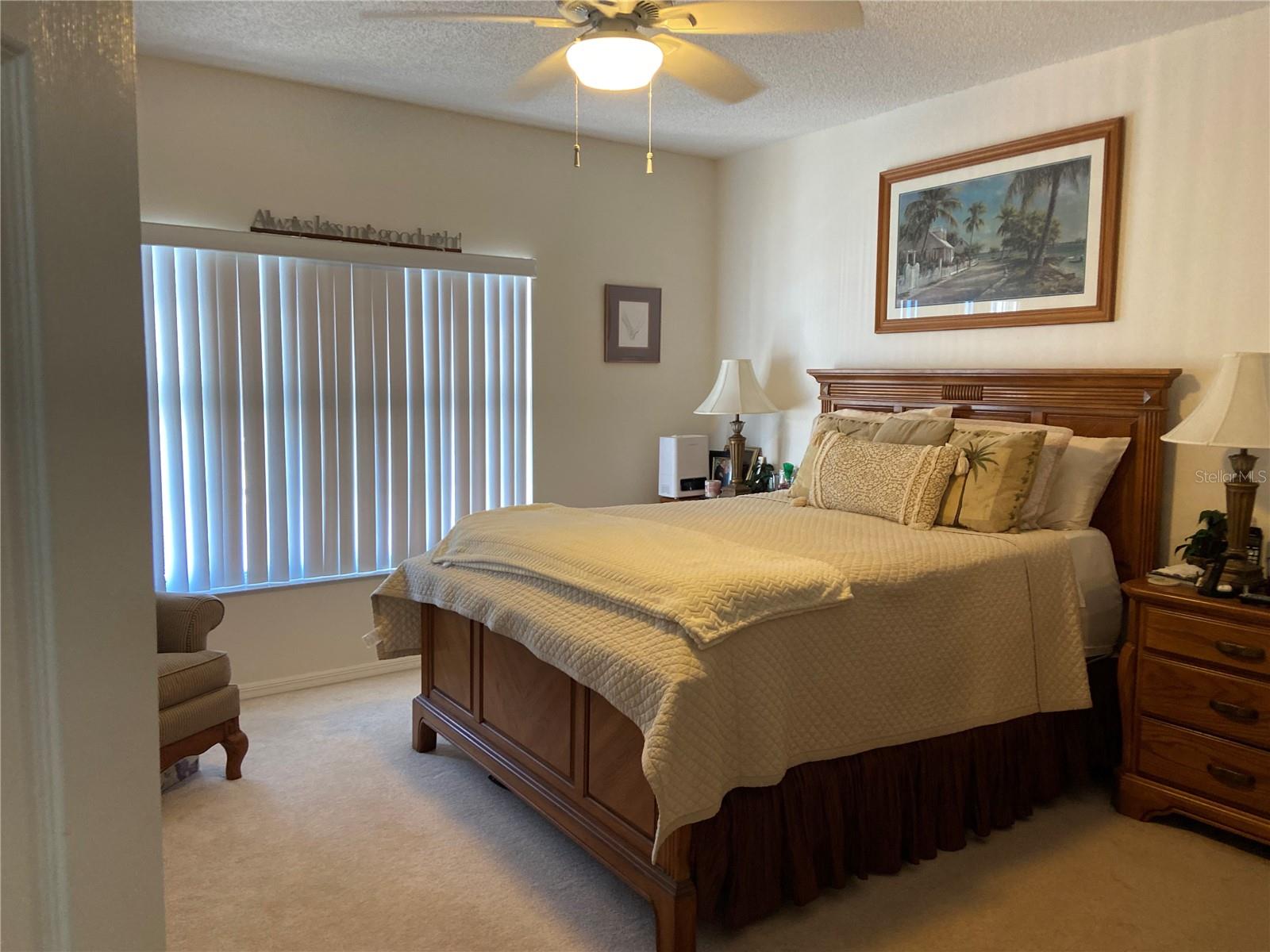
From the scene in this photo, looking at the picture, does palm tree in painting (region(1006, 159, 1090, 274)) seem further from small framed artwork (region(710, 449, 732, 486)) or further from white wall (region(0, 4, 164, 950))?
white wall (region(0, 4, 164, 950))

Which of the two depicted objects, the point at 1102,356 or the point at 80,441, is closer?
the point at 80,441

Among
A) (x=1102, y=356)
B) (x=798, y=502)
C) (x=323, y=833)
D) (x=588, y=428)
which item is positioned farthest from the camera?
(x=588, y=428)

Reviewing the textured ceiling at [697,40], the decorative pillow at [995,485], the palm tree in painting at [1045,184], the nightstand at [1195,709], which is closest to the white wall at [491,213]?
the textured ceiling at [697,40]

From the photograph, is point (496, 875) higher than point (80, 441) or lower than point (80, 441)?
lower

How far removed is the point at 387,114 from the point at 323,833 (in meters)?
3.04

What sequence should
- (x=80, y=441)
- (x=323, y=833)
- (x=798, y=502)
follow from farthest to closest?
1. (x=798, y=502)
2. (x=323, y=833)
3. (x=80, y=441)

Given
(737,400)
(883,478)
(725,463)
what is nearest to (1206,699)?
(883,478)

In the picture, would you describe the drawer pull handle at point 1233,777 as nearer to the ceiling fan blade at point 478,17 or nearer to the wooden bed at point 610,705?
the wooden bed at point 610,705

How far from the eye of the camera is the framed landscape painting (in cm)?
341

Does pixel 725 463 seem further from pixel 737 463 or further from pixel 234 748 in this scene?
pixel 234 748

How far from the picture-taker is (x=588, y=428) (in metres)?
4.89

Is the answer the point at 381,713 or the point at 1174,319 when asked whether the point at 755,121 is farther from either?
the point at 381,713

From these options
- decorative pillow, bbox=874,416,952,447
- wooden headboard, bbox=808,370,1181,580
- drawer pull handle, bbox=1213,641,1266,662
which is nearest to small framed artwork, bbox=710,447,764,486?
wooden headboard, bbox=808,370,1181,580

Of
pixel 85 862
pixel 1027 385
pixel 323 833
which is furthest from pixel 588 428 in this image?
pixel 85 862
